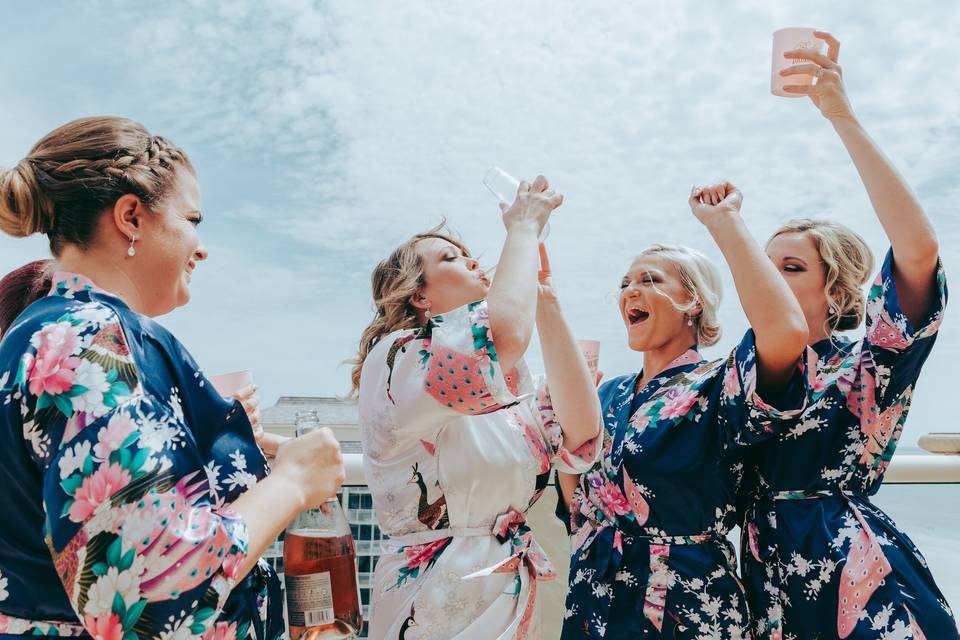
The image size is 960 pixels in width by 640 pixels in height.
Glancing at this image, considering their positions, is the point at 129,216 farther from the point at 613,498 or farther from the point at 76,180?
the point at 613,498

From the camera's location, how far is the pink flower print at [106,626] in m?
0.98

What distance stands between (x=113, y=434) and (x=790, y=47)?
1.94m

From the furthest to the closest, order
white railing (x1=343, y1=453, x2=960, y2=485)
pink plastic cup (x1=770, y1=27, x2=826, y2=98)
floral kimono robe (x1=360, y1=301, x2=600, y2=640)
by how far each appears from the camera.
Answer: white railing (x1=343, y1=453, x2=960, y2=485), pink plastic cup (x1=770, y1=27, x2=826, y2=98), floral kimono robe (x1=360, y1=301, x2=600, y2=640)

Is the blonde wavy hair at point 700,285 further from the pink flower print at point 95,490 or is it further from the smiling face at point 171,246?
the pink flower print at point 95,490

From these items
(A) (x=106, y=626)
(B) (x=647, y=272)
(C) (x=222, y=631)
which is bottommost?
(C) (x=222, y=631)

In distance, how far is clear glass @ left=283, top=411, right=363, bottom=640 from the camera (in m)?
1.40

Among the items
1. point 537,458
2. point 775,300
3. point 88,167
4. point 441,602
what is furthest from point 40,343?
point 775,300

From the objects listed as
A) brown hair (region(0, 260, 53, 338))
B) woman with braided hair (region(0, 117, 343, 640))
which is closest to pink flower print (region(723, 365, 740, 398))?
woman with braided hair (region(0, 117, 343, 640))

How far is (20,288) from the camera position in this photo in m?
1.39

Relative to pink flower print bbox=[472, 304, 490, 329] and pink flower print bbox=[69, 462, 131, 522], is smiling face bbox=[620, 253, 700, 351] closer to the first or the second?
pink flower print bbox=[472, 304, 490, 329]

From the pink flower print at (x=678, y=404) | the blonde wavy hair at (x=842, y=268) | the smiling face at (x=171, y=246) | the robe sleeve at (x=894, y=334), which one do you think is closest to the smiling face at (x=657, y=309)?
the pink flower print at (x=678, y=404)

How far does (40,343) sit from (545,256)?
1543 millimetres

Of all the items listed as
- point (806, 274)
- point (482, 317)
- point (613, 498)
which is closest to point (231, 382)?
point (482, 317)

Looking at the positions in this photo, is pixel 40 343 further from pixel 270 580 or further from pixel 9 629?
pixel 270 580
